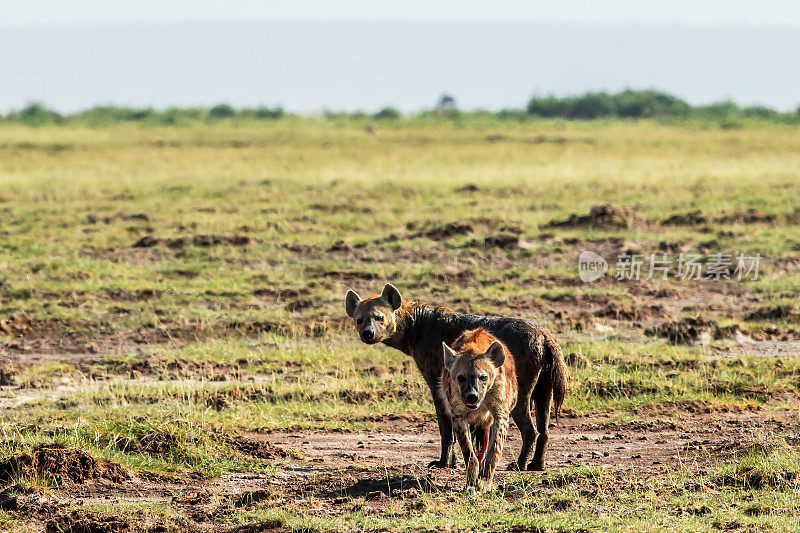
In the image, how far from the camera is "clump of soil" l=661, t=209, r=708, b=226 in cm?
1784

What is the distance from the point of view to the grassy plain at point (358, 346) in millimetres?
5992

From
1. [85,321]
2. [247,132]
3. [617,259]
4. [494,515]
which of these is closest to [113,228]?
[85,321]

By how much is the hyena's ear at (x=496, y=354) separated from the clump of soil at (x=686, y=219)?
1244 centimetres

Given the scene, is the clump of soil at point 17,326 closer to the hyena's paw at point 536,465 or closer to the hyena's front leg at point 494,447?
the hyena's paw at point 536,465

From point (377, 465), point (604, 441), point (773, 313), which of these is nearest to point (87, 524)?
point (377, 465)

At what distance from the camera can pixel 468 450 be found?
19.8ft

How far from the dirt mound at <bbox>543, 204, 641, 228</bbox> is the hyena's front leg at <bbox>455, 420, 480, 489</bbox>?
451 inches

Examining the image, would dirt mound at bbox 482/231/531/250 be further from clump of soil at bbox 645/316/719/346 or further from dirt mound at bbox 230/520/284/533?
dirt mound at bbox 230/520/284/533

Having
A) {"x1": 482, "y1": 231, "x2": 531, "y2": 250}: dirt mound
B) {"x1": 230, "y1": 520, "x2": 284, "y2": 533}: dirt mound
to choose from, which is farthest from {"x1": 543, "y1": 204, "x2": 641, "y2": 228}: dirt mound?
{"x1": 230, "y1": 520, "x2": 284, "y2": 533}: dirt mound

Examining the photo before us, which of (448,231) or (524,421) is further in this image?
(448,231)

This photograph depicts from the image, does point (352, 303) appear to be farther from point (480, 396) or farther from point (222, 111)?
point (222, 111)

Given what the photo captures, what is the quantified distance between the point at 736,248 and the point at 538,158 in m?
13.8

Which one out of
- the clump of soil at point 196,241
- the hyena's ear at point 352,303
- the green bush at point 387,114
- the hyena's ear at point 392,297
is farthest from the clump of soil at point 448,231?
the green bush at point 387,114

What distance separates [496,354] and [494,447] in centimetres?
51
